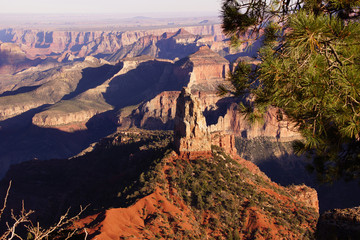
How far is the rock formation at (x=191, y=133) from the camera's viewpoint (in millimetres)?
39969

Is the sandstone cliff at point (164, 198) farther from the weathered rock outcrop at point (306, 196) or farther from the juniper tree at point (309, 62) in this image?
the juniper tree at point (309, 62)

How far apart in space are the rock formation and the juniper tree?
29.2 metres

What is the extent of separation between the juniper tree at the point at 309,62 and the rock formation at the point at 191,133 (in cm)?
2921

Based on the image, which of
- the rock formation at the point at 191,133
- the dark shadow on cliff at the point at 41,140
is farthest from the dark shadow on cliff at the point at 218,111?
the rock formation at the point at 191,133

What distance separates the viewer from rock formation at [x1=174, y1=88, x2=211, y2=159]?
40.0 m

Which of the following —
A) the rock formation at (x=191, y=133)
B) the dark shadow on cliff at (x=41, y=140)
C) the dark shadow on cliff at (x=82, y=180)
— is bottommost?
the dark shadow on cliff at (x=41, y=140)

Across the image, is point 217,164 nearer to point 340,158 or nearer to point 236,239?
point 236,239

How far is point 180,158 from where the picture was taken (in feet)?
131

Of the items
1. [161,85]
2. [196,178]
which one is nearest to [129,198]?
[196,178]

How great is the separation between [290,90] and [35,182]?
48.2 meters

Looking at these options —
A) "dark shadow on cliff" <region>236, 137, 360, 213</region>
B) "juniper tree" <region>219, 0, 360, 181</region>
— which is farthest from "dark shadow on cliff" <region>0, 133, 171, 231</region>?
"dark shadow on cliff" <region>236, 137, 360, 213</region>

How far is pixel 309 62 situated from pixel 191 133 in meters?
32.7

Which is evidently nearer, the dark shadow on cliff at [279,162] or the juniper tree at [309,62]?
the juniper tree at [309,62]

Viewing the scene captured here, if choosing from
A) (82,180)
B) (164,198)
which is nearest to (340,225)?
(164,198)
